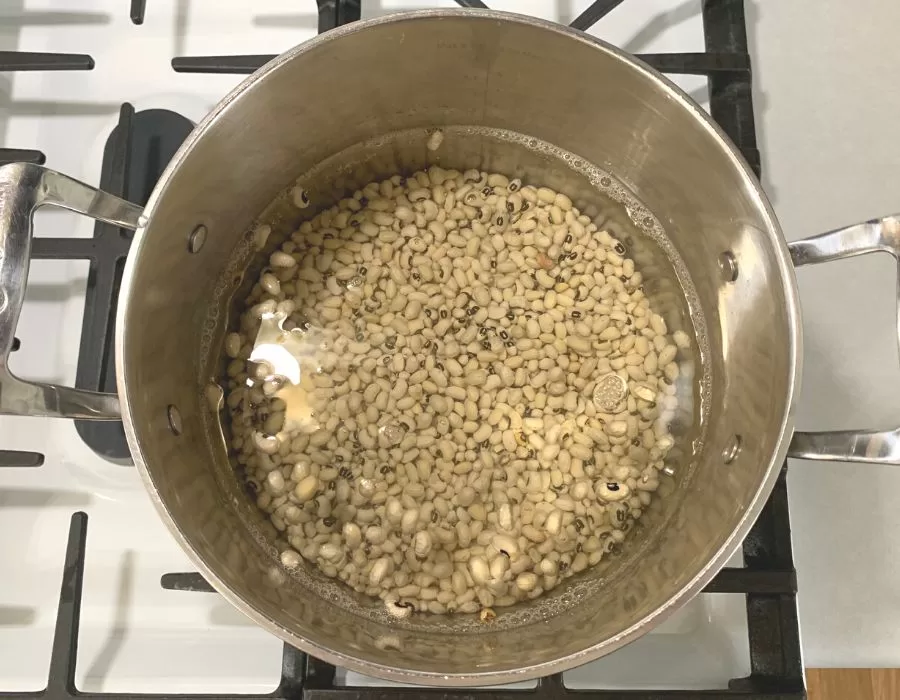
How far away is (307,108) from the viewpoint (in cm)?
68

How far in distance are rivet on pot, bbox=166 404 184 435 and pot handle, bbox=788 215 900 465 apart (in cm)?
51

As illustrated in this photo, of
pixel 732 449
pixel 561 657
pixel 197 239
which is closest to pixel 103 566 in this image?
pixel 197 239

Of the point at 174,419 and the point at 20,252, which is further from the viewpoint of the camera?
the point at 174,419

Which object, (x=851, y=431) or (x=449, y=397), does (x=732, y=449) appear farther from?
(x=449, y=397)

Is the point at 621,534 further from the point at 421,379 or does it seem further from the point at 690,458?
the point at 421,379

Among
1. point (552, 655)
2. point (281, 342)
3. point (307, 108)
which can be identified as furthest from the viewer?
point (281, 342)

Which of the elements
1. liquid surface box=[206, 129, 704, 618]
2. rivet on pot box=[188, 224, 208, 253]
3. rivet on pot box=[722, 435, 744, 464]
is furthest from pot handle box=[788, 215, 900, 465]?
rivet on pot box=[188, 224, 208, 253]

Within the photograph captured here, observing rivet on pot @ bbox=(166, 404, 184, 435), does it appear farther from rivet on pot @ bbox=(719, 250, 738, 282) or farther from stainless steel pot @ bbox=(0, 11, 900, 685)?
rivet on pot @ bbox=(719, 250, 738, 282)

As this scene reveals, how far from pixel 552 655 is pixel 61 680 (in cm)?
41

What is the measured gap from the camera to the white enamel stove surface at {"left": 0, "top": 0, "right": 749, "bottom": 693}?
69 centimetres

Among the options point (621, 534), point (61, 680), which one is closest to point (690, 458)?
point (621, 534)

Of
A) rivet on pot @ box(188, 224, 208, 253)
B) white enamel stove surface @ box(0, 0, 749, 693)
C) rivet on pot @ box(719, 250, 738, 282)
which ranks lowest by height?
white enamel stove surface @ box(0, 0, 749, 693)

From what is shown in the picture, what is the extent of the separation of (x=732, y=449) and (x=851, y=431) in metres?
0.16

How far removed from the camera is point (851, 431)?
53 centimetres
